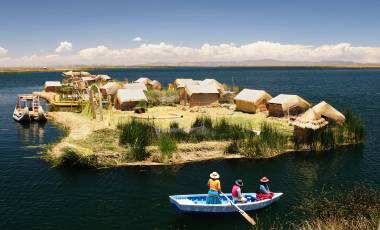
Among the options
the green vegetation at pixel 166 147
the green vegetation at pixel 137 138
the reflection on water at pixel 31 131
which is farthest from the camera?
the reflection on water at pixel 31 131

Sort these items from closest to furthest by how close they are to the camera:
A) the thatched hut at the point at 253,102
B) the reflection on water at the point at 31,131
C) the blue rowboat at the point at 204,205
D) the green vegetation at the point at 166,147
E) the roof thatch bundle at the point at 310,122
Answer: the blue rowboat at the point at 204,205 → the green vegetation at the point at 166,147 → the roof thatch bundle at the point at 310,122 → the reflection on water at the point at 31,131 → the thatched hut at the point at 253,102

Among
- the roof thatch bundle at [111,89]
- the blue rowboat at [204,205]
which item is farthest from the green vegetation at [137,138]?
the roof thatch bundle at [111,89]

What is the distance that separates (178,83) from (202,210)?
1533 inches

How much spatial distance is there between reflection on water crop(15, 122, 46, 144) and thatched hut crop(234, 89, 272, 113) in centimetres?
1918

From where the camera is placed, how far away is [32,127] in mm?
36562

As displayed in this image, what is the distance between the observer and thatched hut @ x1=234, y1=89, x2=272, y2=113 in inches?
1480

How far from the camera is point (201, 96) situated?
138 feet

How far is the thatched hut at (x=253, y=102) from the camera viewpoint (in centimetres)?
3759

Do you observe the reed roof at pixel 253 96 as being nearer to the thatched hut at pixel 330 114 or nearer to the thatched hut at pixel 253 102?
the thatched hut at pixel 253 102

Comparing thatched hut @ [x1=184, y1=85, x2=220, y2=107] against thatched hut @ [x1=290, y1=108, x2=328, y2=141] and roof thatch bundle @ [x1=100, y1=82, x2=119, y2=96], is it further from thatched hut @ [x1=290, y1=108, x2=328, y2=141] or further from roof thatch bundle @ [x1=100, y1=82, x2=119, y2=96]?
thatched hut @ [x1=290, y1=108, x2=328, y2=141]

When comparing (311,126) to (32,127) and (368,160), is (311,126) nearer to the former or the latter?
(368,160)

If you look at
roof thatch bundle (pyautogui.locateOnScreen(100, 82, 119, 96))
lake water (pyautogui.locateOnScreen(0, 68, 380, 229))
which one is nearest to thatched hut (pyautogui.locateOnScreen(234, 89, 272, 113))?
lake water (pyautogui.locateOnScreen(0, 68, 380, 229))

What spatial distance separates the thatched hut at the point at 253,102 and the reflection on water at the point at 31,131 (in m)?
19.2

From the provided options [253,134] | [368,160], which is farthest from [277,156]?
[368,160]
